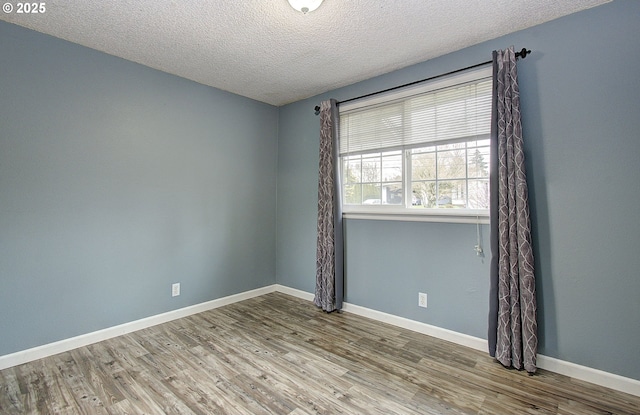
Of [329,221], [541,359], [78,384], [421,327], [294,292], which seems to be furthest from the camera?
[294,292]

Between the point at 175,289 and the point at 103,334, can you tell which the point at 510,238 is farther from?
→ the point at 103,334

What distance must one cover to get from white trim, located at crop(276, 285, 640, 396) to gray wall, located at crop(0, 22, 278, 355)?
5.70ft

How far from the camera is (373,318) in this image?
317cm

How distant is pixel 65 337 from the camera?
2463mm

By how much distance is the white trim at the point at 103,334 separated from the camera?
2.24 metres

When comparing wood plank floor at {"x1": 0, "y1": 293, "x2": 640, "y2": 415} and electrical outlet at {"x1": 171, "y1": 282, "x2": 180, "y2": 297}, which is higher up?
electrical outlet at {"x1": 171, "y1": 282, "x2": 180, "y2": 297}

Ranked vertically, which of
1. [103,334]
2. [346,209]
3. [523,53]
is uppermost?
[523,53]

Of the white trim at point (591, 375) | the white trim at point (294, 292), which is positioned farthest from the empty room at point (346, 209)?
the white trim at point (294, 292)

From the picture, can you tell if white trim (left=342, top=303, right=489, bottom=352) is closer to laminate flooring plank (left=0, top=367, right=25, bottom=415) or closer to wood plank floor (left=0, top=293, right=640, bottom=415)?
wood plank floor (left=0, top=293, right=640, bottom=415)

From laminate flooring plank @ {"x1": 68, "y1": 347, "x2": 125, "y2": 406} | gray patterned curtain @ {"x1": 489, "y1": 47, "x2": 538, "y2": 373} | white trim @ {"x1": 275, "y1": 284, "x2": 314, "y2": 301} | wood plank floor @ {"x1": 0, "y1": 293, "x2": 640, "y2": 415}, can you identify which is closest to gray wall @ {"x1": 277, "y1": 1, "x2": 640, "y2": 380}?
gray patterned curtain @ {"x1": 489, "y1": 47, "x2": 538, "y2": 373}

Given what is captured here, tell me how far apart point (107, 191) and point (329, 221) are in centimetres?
221

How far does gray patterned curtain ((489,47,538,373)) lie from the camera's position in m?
2.15

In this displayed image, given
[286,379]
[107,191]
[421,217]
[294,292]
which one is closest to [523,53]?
A: [421,217]

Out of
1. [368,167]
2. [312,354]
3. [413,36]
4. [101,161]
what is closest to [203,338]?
[312,354]
